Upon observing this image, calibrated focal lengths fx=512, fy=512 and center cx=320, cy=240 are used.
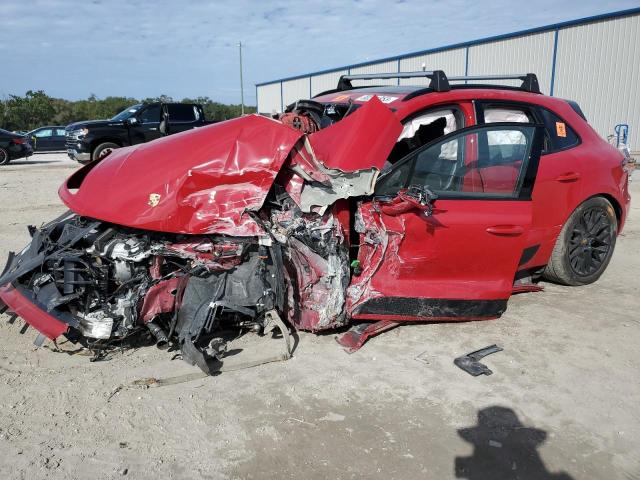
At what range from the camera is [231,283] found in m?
3.47

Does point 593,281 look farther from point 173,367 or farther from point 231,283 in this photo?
point 173,367

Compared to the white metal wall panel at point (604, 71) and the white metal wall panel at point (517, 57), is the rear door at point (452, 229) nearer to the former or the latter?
the white metal wall panel at point (604, 71)

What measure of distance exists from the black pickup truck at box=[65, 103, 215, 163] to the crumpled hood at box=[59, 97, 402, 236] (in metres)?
11.7

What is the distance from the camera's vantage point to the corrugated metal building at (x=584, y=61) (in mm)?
18484

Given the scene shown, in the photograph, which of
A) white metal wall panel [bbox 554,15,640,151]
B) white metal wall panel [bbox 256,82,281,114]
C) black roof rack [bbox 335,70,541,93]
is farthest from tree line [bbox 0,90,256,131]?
black roof rack [bbox 335,70,541,93]

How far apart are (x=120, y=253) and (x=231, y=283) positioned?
2.52 ft

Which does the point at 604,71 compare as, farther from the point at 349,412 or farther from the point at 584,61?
the point at 349,412

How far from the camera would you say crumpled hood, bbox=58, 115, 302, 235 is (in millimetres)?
3365

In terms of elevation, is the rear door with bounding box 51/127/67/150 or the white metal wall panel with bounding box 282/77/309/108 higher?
the white metal wall panel with bounding box 282/77/309/108

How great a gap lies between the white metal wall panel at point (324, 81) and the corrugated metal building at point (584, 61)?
11.0 metres

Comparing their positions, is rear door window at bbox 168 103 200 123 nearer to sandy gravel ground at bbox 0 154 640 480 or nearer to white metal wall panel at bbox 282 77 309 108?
sandy gravel ground at bbox 0 154 640 480

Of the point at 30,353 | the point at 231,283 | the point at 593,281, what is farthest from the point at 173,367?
the point at 593,281

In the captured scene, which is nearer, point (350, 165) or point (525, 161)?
point (350, 165)

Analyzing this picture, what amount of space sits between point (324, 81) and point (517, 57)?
16.6m
